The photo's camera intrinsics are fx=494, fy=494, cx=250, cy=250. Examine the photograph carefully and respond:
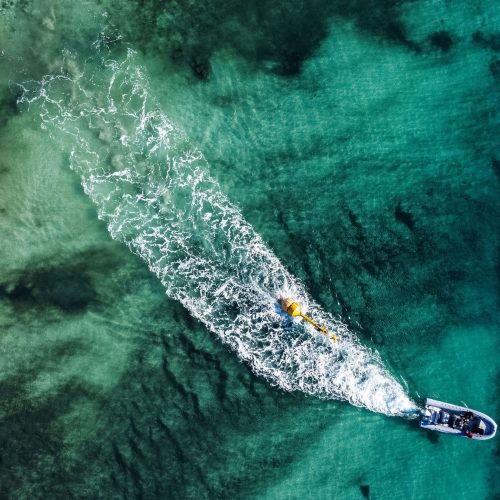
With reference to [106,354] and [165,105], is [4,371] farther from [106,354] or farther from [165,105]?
[165,105]

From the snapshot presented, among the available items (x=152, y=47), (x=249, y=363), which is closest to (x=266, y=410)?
(x=249, y=363)

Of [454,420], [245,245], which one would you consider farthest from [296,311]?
[454,420]

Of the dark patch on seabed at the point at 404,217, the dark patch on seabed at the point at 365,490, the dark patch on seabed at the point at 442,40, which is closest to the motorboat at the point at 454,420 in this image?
the dark patch on seabed at the point at 365,490

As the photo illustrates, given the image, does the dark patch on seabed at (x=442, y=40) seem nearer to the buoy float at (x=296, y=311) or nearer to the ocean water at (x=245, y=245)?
the ocean water at (x=245, y=245)

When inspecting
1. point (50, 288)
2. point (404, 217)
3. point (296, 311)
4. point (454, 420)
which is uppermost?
point (404, 217)

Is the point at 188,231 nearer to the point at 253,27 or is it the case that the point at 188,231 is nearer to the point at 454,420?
the point at 253,27
